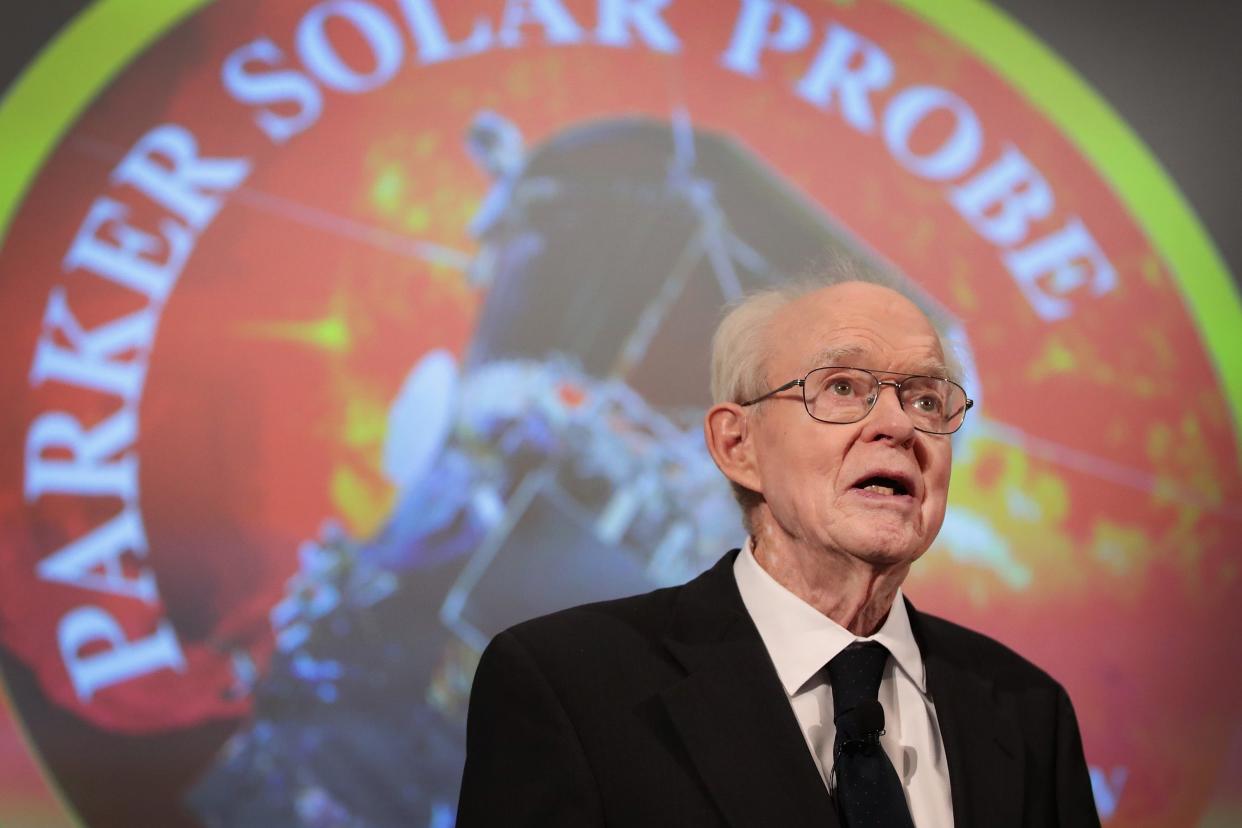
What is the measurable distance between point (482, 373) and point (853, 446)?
39.5 inches

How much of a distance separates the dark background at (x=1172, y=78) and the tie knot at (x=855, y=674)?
171 centimetres

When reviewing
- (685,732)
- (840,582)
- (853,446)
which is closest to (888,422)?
(853,446)

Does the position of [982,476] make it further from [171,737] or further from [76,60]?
[76,60]

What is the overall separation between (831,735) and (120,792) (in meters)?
1.34

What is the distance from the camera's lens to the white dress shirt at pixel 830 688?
4.69ft

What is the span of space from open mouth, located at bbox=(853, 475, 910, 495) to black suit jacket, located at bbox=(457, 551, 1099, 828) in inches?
8.6

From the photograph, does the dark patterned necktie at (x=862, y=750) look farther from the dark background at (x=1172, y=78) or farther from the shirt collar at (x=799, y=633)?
the dark background at (x=1172, y=78)

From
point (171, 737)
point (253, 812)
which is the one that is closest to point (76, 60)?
point (171, 737)

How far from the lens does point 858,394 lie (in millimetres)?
1507

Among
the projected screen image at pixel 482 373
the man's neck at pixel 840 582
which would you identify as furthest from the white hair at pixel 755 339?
the projected screen image at pixel 482 373

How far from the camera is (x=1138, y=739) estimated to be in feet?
8.04

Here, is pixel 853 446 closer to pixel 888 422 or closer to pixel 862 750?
pixel 888 422

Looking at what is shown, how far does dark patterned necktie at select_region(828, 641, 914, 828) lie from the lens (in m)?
1.32

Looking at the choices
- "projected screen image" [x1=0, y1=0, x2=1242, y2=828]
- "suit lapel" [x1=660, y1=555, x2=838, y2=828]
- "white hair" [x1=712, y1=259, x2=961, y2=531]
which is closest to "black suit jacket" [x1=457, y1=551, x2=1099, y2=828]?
"suit lapel" [x1=660, y1=555, x2=838, y2=828]
